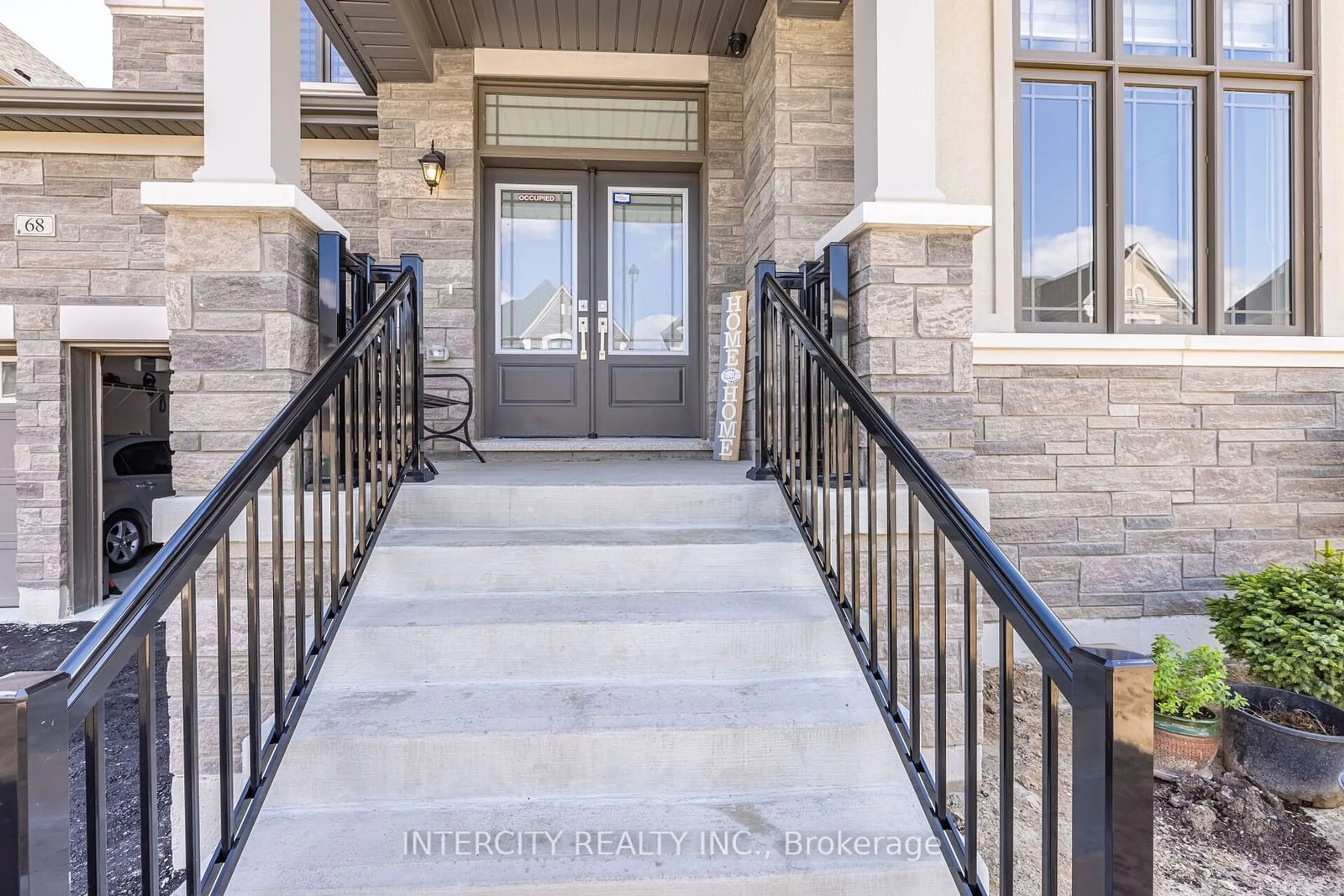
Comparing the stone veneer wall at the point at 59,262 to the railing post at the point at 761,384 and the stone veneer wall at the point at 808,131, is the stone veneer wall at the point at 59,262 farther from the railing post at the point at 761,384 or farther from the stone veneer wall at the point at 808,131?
the railing post at the point at 761,384

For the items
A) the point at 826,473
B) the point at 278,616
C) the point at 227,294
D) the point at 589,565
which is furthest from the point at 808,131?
the point at 278,616

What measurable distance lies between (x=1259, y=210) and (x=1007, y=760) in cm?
381

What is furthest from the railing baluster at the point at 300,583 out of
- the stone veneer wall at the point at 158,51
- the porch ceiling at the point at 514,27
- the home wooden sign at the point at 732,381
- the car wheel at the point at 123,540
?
the car wheel at the point at 123,540

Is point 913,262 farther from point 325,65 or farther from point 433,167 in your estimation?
point 325,65

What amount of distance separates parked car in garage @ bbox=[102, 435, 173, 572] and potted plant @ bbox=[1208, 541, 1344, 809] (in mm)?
6603

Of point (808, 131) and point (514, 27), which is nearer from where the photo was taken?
point (808, 131)

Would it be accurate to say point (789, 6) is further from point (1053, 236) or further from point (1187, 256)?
point (1187, 256)

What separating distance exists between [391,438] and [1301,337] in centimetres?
421

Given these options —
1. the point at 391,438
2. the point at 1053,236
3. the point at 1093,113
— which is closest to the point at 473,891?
the point at 391,438

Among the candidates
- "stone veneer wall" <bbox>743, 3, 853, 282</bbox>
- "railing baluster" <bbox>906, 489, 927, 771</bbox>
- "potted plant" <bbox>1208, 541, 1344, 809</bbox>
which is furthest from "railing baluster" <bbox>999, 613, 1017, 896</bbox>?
"stone veneer wall" <bbox>743, 3, 853, 282</bbox>

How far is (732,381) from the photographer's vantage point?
3.84m

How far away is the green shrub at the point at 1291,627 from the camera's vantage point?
8.83 feet

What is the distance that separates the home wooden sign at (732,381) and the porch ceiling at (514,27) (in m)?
1.54

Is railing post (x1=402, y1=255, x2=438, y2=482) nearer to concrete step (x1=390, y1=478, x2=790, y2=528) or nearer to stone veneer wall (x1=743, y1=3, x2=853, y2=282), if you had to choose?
concrete step (x1=390, y1=478, x2=790, y2=528)
